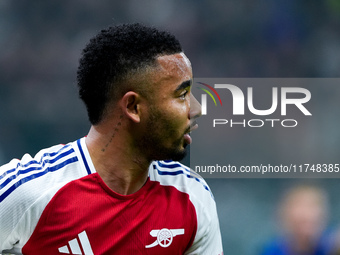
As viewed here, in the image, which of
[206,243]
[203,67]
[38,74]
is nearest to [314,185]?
[203,67]

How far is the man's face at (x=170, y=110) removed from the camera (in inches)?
88.7

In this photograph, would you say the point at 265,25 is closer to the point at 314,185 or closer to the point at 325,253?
the point at 314,185

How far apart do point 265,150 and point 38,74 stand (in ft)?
10.0

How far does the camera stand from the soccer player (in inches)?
88.1

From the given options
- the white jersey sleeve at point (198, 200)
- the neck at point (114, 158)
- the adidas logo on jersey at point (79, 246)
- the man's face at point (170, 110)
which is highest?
the man's face at point (170, 110)

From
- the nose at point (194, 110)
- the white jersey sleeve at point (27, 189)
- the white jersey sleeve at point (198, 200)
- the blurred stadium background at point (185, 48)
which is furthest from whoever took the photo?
the blurred stadium background at point (185, 48)

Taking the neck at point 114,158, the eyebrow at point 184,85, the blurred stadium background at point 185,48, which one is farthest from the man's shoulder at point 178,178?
the blurred stadium background at point 185,48

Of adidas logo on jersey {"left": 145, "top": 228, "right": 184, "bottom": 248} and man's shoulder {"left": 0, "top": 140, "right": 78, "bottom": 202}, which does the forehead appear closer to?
man's shoulder {"left": 0, "top": 140, "right": 78, "bottom": 202}

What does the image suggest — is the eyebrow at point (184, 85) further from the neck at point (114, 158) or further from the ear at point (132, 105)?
the neck at point (114, 158)

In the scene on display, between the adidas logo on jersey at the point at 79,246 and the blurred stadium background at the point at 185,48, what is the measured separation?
4.30 m

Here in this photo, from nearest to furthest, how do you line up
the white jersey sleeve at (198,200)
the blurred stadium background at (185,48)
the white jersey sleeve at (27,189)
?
the white jersey sleeve at (27,189) < the white jersey sleeve at (198,200) < the blurred stadium background at (185,48)

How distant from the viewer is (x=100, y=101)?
7.66 feet

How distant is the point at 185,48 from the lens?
7035mm

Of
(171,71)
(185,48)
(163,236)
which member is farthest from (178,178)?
(185,48)
